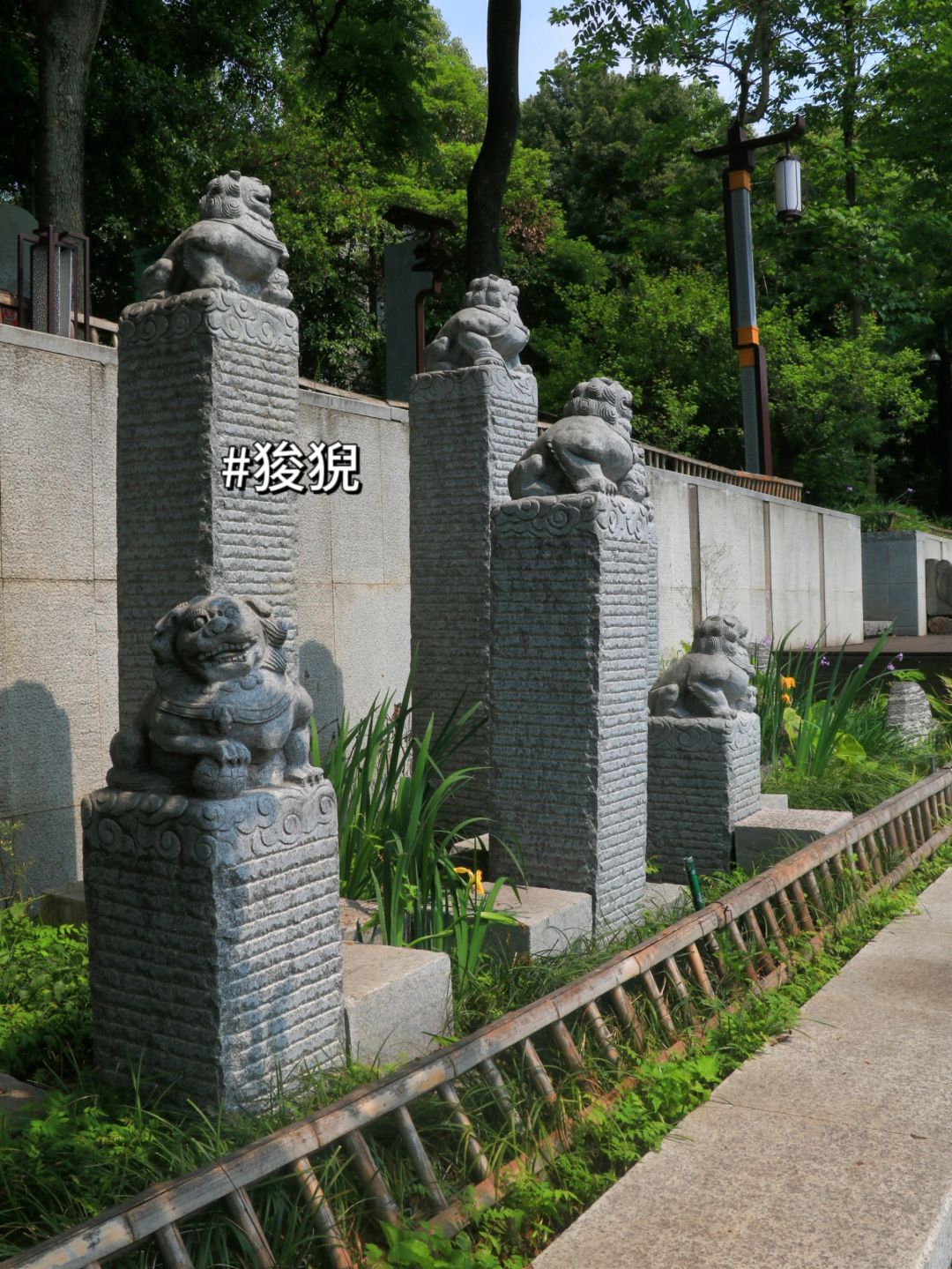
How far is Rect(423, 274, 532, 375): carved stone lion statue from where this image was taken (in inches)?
220

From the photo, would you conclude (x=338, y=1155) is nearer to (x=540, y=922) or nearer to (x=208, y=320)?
(x=540, y=922)

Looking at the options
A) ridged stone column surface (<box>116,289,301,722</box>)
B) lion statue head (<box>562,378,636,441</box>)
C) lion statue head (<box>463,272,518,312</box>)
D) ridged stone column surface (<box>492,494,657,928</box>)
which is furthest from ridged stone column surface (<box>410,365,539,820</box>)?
ridged stone column surface (<box>116,289,301,722</box>)

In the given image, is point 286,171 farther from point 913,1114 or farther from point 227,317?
point 913,1114

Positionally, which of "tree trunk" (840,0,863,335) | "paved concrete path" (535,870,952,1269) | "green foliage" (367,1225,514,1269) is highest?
"tree trunk" (840,0,863,335)

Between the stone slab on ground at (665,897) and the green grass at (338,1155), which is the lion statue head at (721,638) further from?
the green grass at (338,1155)

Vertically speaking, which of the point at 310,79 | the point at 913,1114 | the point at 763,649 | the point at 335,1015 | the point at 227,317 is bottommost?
the point at 913,1114

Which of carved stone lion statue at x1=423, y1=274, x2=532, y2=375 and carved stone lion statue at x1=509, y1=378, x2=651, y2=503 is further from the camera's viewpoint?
carved stone lion statue at x1=423, y1=274, x2=532, y2=375

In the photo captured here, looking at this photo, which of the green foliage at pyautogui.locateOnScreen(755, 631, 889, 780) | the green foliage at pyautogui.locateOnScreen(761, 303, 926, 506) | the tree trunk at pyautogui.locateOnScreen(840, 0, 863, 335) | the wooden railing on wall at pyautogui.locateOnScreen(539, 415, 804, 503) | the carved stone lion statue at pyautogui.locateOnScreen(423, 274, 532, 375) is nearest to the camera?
the carved stone lion statue at pyautogui.locateOnScreen(423, 274, 532, 375)

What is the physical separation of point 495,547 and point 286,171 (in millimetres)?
13611

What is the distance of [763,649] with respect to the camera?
10.0m

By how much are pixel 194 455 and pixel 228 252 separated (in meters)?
0.76

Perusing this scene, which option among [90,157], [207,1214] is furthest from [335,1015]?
[90,157]

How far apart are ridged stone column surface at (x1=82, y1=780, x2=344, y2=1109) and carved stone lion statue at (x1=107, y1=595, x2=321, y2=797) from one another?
0.06 m

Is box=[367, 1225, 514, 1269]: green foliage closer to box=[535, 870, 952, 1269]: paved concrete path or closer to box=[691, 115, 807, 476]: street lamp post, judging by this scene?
box=[535, 870, 952, 1269]: paved concrete path
